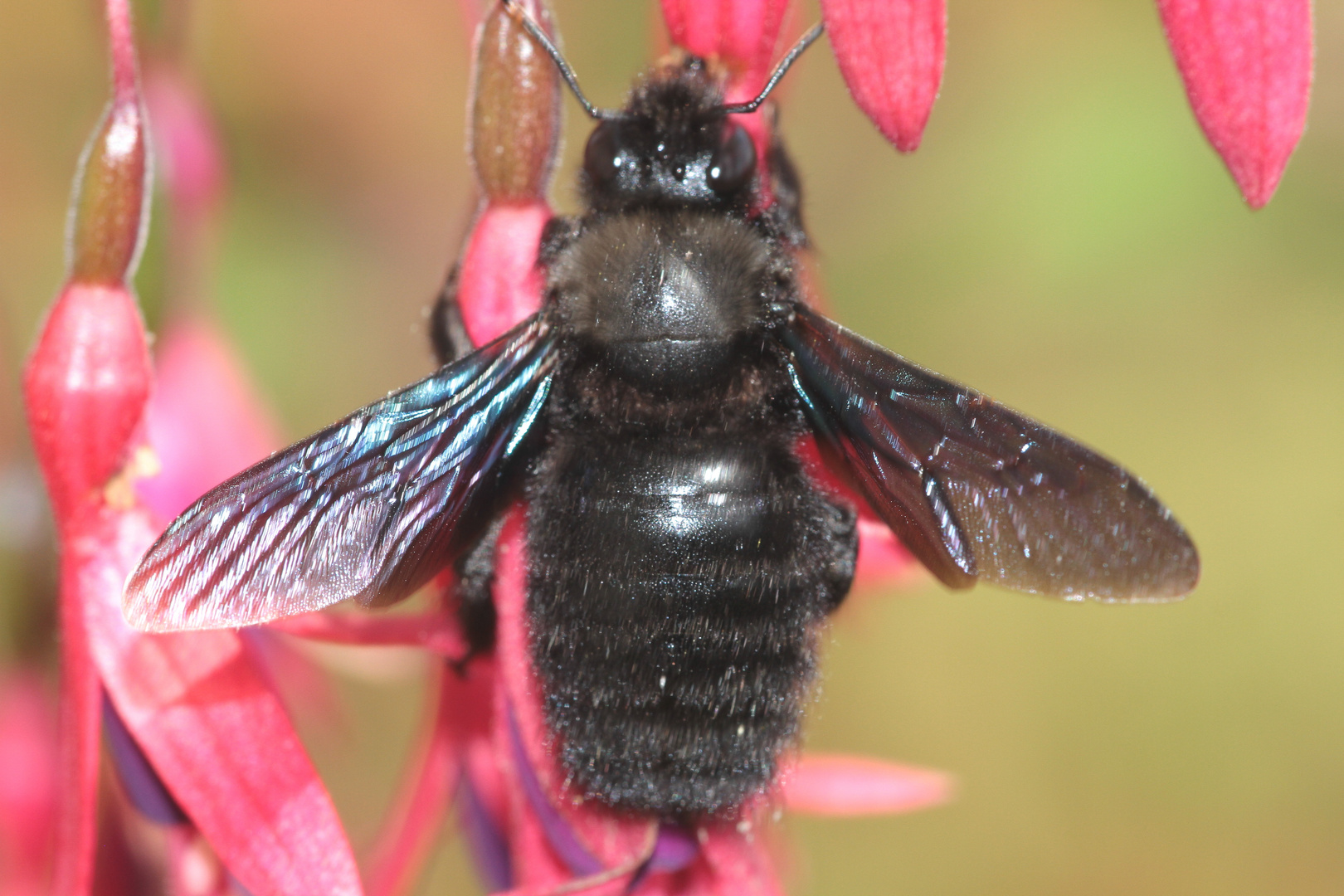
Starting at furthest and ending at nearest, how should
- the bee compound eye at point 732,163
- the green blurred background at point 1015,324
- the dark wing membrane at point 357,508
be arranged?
1. the green blurred background at point 1015,324
2. the bee compound eye at point 732,163
3. the dark wing membrane at point 357,508

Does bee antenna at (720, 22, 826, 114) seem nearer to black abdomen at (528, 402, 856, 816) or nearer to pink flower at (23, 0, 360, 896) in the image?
black abdomen at (528, 402, 856, 816)

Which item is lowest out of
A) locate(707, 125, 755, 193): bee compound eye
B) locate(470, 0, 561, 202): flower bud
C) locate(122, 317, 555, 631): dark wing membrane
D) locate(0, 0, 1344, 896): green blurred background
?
locate(0, 0, 1344, 896): green blurred background

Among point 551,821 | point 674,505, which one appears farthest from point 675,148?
point 551,821

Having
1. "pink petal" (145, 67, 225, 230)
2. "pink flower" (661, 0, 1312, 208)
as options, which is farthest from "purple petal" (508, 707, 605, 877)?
"pink petal" (145, 67, 225, 230)

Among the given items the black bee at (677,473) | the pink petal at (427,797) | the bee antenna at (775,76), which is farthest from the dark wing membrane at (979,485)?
the pink petal at (427,797)

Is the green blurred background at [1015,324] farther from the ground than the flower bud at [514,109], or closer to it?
closer to it

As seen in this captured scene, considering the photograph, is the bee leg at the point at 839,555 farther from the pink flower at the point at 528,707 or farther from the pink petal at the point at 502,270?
the pink petal at the point at 502,270
